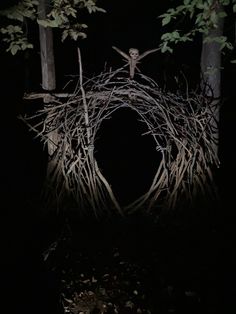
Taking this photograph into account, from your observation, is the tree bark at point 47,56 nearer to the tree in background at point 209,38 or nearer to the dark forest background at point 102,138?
the dark forest background at point 102,138

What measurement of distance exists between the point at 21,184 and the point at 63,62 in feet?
12.2

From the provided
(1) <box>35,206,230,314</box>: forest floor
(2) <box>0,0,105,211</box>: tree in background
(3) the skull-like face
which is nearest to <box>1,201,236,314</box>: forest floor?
(1) <box>35,206,230,314</box>: forest floor

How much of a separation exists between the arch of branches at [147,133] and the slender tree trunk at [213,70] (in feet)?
0.45

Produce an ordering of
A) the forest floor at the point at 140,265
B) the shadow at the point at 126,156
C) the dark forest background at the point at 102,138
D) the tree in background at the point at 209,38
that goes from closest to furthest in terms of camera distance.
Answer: the forest floor at the point at 140,265
the tree in background at the point at 209,38
the dark forest background at the point at 102,138
the shadow at the point at 126,156

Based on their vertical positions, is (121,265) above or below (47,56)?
below

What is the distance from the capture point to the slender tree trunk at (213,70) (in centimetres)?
429

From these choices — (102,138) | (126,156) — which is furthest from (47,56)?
(102,138)

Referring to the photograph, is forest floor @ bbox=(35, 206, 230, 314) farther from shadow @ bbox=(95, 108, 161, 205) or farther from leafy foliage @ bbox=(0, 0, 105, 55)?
leafy foliage @ bbox=(0, 0, 105, 55)

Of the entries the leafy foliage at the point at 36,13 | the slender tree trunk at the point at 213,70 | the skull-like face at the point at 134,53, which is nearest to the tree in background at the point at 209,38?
the slender tree trunk at the point at 213,70

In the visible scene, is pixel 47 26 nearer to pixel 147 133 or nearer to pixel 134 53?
pixel 134 53

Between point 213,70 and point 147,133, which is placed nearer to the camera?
point 147,133

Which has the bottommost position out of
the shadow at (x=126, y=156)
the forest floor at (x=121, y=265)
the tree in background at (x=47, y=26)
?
the forest floor at (x=121, y=265)

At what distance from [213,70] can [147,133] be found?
1.08 m

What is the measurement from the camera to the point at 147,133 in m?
4.04
